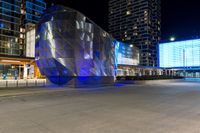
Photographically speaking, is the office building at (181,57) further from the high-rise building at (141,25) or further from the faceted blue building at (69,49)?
the faceted blue building at (69,49)

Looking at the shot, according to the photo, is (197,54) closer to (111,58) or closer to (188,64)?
(188,64)

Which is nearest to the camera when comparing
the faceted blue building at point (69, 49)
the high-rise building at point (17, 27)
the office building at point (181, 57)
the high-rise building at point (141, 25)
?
the faceted blue building at point (69, 49)

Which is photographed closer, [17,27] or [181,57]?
[17,27]

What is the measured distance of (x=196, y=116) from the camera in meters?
7.61

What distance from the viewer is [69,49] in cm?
2384

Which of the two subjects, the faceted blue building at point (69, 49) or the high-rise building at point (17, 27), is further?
the high-rise building at point (17, 27)

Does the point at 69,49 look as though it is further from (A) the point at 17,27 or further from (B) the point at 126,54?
(A) the point at 17,27

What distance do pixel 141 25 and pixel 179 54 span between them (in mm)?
54871

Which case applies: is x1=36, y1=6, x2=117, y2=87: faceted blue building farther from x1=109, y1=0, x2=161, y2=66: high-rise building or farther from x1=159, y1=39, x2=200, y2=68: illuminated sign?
x1=109, y1=0, x2=161, y2=66: high-rise building

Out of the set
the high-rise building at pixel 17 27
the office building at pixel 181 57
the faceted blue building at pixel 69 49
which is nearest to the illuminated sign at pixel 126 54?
the office building at pixel 181 57

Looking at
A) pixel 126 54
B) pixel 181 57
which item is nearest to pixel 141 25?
pixel 181 57

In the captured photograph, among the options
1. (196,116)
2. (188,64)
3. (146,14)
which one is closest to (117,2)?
(146,14)

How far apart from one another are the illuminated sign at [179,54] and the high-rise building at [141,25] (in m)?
30.8

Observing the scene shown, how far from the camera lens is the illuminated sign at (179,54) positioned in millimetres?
85312
